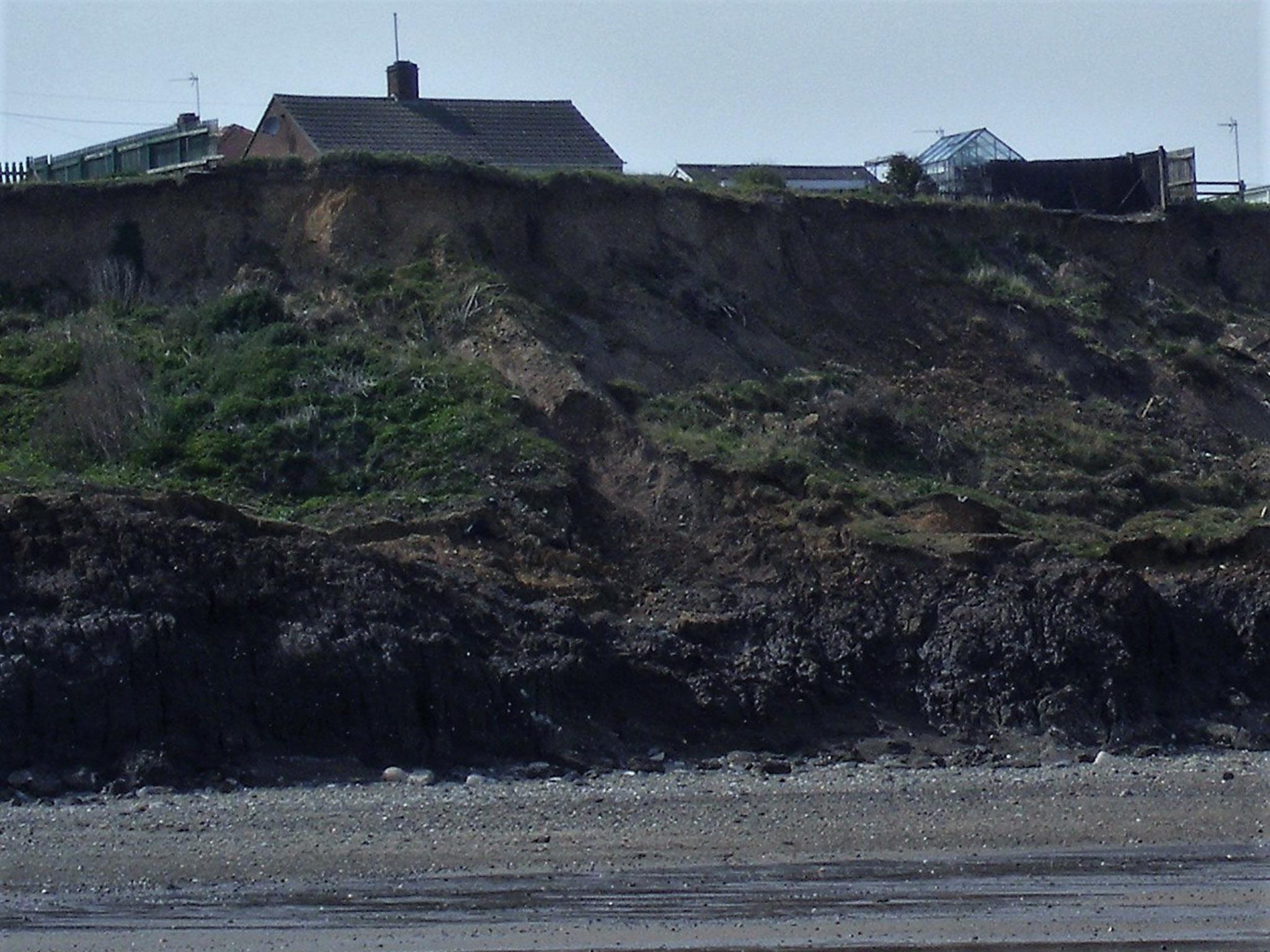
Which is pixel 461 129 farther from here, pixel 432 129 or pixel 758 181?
pixel 758 181

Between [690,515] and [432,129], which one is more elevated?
[432,129]

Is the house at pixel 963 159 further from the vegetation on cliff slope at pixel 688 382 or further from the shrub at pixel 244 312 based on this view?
the shrub at pixel 244 312

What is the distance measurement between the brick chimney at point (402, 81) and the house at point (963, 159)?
380 inches

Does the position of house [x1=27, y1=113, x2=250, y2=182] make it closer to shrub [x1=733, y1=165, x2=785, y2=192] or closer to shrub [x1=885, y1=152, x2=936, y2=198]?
shrub [x1=733, y1=165, x2=785, y2=192]

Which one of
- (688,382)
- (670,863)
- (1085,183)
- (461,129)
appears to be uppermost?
(461,129)

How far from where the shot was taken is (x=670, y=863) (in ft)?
44.7

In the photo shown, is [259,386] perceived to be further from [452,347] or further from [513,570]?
[513,570]

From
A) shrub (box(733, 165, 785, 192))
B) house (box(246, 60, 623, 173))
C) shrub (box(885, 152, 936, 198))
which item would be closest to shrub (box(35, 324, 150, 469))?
house (box(246, 60, 623, 173))

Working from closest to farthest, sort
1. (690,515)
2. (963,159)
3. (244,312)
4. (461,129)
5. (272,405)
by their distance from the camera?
(690,515) → (272,405) → (244,312) → (461,129) → (963,159)

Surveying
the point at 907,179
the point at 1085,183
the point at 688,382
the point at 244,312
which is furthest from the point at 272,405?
the point at 1085,183

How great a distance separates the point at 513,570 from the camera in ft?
65.6

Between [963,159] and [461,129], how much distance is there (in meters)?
11.0

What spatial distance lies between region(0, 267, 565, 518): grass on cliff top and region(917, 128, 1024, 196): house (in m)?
12.0

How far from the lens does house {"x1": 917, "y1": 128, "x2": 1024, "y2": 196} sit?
32562 millimetres
